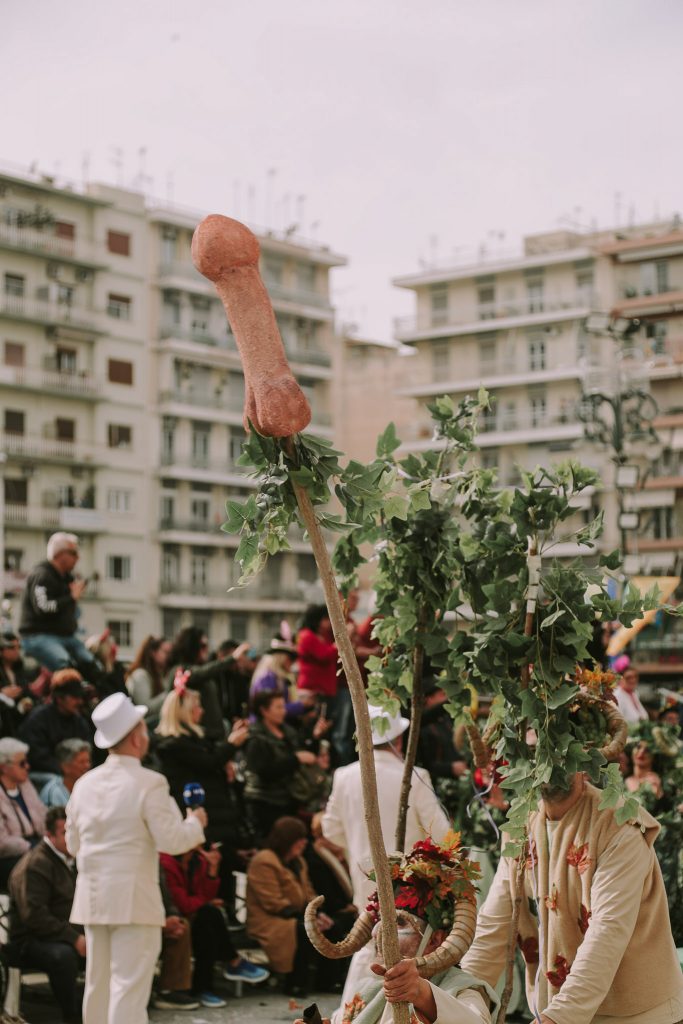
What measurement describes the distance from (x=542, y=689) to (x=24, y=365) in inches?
2689

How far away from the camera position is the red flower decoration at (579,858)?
224 inches

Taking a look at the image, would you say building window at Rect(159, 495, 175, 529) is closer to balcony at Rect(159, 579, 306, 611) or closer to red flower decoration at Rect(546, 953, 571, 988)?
balcony at Rect(159, 579, 306, 611)

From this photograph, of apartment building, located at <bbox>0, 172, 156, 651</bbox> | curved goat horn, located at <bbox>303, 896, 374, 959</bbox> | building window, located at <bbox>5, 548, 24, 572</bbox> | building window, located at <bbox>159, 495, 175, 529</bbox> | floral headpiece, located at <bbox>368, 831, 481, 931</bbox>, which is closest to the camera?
curved goat horn, located at <bbox>303, 896, 374, 959</bbox>

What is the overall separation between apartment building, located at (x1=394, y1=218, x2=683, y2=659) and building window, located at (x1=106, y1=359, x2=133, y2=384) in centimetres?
1453

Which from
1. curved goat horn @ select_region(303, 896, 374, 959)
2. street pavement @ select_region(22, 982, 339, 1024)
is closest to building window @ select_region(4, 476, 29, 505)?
street pavement @ select_region(22, 982, 339, 1024)

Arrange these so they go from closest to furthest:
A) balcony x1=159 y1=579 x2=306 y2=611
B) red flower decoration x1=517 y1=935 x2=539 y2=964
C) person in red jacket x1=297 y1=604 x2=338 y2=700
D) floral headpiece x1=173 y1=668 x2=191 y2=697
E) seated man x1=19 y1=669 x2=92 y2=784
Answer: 1. red flower decoration x1=517 y1=935 x2=539 y2=964
2. floral headpiece x1=173 y1=668 x2=191 y2=697
3. seated man x1=19 y1=669 x2=92 y2=784
4. person in red jacket x1=297 y1=604 x2=338 y2=700
5. balcony x1=159 y1=579 x2=306 y2=611

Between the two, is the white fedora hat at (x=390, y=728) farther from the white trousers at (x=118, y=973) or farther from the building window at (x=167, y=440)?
the building window at (x=167, y=440)

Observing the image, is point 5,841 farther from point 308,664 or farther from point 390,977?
point 390,977

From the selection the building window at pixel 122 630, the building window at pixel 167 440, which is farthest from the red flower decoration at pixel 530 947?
the building window at pixel 167 440

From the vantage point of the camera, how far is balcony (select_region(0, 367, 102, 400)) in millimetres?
70500

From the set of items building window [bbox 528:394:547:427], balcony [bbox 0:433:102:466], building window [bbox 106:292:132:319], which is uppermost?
building window [bbox 106:292:132:319]

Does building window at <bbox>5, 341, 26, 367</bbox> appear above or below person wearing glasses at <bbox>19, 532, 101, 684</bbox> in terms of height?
above

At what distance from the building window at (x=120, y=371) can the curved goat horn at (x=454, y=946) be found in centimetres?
7286

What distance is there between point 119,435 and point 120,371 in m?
3.25
